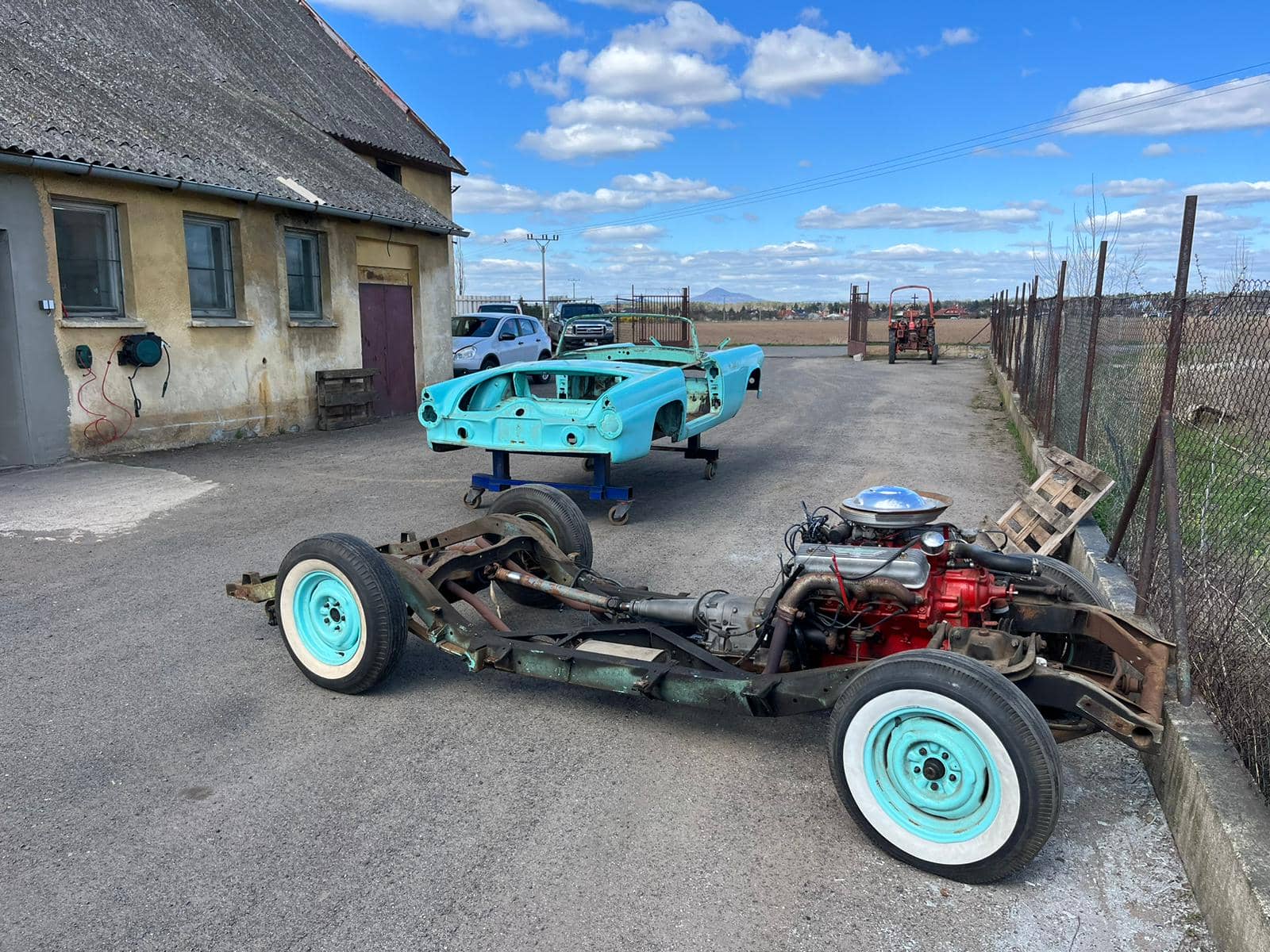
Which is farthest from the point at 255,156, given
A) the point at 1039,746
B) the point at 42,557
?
the point at 1039,746

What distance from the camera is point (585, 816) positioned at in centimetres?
332

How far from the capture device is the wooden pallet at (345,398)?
1395cm

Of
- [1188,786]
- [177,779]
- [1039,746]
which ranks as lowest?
[177,779]

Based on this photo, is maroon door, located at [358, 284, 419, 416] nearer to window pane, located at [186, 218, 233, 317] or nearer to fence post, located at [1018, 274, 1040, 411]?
window pane, located at [186, 218, 233, 317]

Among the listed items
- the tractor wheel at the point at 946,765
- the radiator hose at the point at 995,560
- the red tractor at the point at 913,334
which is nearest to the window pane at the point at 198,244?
the radiator hose at the point at 995,560

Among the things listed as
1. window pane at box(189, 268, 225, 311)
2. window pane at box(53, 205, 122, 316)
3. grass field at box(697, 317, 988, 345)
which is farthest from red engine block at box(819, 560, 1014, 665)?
grass field at box(697, 317, 988, 345)

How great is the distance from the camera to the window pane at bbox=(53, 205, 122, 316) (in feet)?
34.5

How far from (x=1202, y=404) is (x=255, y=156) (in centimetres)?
1240

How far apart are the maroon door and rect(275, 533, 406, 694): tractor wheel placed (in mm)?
11235

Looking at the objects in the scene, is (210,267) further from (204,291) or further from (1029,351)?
(1029,351)

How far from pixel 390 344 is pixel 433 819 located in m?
14.0

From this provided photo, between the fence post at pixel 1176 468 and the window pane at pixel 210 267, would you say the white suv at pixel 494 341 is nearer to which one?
the window pane at pixel 210 267

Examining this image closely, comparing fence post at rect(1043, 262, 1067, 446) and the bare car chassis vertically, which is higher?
fence post at rect(1043, 262, 1067, 446)

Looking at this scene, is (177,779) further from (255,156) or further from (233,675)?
(255,156)
